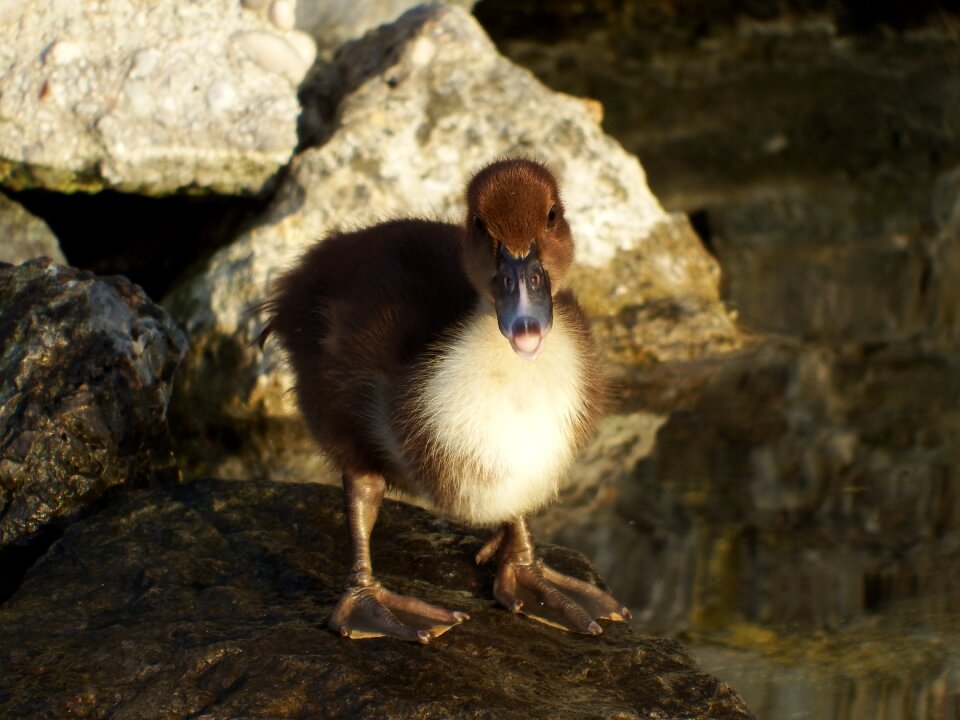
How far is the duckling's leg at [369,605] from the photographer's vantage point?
362 centimetres

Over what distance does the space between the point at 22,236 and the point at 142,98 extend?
905 millimetres

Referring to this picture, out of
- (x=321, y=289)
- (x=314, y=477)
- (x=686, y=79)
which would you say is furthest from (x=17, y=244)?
(x=686, y=79)

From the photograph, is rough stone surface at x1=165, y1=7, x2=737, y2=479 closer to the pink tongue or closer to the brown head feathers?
the brown head feathers

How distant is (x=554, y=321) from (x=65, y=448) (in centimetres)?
174

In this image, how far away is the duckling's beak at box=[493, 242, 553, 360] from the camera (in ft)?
11.2

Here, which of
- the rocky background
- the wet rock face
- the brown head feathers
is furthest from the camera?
the wet rock face

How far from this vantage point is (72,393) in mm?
4508

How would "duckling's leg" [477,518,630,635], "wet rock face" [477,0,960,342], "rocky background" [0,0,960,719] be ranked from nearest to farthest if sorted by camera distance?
"rocky background" [0,0,960,719]
"duckling's leg" [477,518,630,635]
"wet rock face" [477,0,960,342]

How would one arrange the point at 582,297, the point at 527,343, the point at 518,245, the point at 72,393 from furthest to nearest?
the point at 582,297, the point at 72,393, the point at 518,245, the point at 527,343

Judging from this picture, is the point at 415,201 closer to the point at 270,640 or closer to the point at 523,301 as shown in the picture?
the point at 523,301

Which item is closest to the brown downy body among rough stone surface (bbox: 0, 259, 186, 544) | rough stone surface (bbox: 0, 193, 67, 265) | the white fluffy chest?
the white fluffy chest

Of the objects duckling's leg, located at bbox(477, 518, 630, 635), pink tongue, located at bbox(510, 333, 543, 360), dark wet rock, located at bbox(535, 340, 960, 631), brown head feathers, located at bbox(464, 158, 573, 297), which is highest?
brown head feathers, located at bbox(464, 158, 573, 297)

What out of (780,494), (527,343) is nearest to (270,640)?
(527,343)

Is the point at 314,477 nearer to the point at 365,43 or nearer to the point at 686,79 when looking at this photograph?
the point at 365,43
